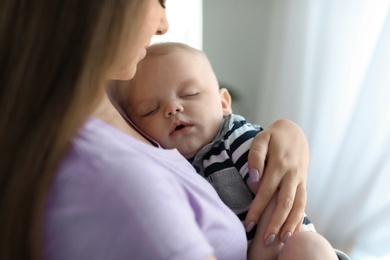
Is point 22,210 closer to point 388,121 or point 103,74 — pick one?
point 103,74

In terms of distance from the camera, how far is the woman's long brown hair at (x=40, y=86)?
55 centimetres

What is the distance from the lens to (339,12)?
1276 millimetres

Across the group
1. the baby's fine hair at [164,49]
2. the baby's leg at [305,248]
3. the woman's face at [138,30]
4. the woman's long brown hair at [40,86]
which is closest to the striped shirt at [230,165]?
the baby's leg at [305,248]

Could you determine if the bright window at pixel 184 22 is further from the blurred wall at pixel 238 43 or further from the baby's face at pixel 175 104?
the baby's face at pixel 175 104

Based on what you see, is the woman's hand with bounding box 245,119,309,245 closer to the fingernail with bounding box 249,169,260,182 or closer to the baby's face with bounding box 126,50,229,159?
the fingernail with bounding box 249,169,260,182

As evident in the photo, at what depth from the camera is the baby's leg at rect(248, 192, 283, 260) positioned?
36.9 inches

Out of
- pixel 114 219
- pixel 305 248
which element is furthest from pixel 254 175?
pixel 114 219

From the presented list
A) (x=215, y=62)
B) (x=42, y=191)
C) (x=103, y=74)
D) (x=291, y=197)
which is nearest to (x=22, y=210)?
(x=42, y=191)

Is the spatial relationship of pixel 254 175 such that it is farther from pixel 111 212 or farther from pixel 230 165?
pixel 111 212

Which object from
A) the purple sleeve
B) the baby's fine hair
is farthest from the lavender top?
the baby's fine hair

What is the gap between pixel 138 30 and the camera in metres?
0.61

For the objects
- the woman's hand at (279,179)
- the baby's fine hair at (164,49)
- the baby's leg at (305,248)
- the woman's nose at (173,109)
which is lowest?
the baby's leg at (305,248)

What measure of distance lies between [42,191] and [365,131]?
0.91 metres

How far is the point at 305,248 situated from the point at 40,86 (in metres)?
0.55
